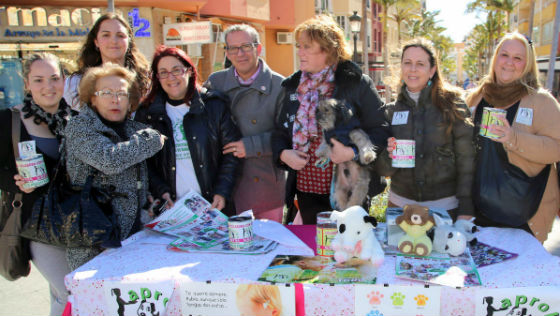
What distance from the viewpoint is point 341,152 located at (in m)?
2.44

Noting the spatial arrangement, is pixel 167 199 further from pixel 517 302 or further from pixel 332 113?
pixel 517 302

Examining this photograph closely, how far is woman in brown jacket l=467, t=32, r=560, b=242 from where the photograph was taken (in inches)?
93.5

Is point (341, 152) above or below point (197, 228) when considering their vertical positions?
above

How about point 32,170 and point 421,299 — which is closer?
point 421,299

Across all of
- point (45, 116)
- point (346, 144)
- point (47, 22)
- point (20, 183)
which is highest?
point (47, 22)

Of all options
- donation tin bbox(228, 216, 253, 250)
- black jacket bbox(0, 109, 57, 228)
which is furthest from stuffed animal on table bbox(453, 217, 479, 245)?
black jacket bbox(0, 109, 57, 228)

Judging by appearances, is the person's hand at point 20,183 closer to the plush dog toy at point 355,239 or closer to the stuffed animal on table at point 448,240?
the plush dog toy at point 355,239

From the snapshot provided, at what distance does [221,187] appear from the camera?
2.72 metres

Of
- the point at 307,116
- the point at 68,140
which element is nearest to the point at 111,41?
the point at 68,140

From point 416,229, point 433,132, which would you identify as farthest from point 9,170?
point 433,132

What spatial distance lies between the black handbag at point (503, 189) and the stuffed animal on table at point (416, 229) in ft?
2.81

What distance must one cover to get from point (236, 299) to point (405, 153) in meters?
1.09

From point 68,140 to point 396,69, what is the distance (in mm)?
2216

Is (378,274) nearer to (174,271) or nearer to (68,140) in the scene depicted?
(174,271)
